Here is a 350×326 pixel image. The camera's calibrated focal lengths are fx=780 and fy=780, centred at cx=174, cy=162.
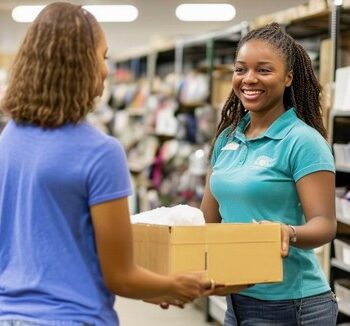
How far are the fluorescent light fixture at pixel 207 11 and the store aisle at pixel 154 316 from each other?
18.6 ft

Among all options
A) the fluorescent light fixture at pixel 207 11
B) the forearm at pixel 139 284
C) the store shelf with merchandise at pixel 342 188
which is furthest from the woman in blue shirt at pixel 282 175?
the fluorescent light fixture at pixel 207 11

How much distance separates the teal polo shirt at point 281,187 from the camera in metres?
2.23

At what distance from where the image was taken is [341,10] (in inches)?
179

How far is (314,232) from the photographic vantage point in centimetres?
217

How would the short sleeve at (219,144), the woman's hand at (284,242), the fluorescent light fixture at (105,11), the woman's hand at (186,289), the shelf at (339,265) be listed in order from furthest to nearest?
the fluorescent light fixture at (105,11) < the shelf at (339,265) < the short sleeve at (219,144) < the woman's hand at (284,242) < the woman's hand at (186,289)

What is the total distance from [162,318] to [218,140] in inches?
140

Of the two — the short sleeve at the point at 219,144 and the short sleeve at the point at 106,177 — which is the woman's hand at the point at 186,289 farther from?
the short sleeve at the point at 219,144

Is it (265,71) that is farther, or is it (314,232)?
(265,71)

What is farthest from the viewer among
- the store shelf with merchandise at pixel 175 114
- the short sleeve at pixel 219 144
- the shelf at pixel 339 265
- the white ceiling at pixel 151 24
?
the white ceiling at pixel 151 24

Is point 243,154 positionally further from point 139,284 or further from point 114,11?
point 114,11

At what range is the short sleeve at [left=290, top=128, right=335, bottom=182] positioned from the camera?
2.20 meters

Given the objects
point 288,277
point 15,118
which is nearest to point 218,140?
point 288,277

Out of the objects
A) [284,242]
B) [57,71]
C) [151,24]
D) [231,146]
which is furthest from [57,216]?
[151,24]

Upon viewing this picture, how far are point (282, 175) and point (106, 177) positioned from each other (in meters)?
0.74
